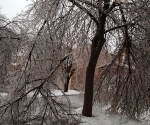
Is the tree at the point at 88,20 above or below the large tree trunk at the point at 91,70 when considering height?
above

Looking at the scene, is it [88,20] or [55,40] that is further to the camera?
[88,20]

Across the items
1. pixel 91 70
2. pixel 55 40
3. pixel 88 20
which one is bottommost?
pixel 91 70

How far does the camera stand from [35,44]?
7.74 m

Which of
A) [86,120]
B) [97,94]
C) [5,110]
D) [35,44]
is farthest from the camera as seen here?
[97,94]

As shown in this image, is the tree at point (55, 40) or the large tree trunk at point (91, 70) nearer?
the tree at point (55, 40)

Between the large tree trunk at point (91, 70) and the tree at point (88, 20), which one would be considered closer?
the tree at point (88, 20)

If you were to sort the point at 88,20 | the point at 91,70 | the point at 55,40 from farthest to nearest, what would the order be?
the point at 88,20
the point at 91,70
the point at 55,40

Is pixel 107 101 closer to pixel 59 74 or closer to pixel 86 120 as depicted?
pixel 86 120

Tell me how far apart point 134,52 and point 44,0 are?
12.7 feet

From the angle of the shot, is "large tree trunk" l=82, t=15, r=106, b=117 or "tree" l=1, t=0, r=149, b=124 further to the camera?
"large tree trunk" l=82, t=15, r=106, b=117

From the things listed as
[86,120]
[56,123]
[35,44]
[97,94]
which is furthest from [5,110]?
[97,94]

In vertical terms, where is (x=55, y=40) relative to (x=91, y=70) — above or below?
above

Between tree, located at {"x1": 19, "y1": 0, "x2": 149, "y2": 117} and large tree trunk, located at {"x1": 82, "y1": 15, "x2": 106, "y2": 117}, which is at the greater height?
tree, located at {"x1": 19, "y1": 0, "x2": 149, "y2": 117}

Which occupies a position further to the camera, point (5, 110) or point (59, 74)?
point (59, 74)
